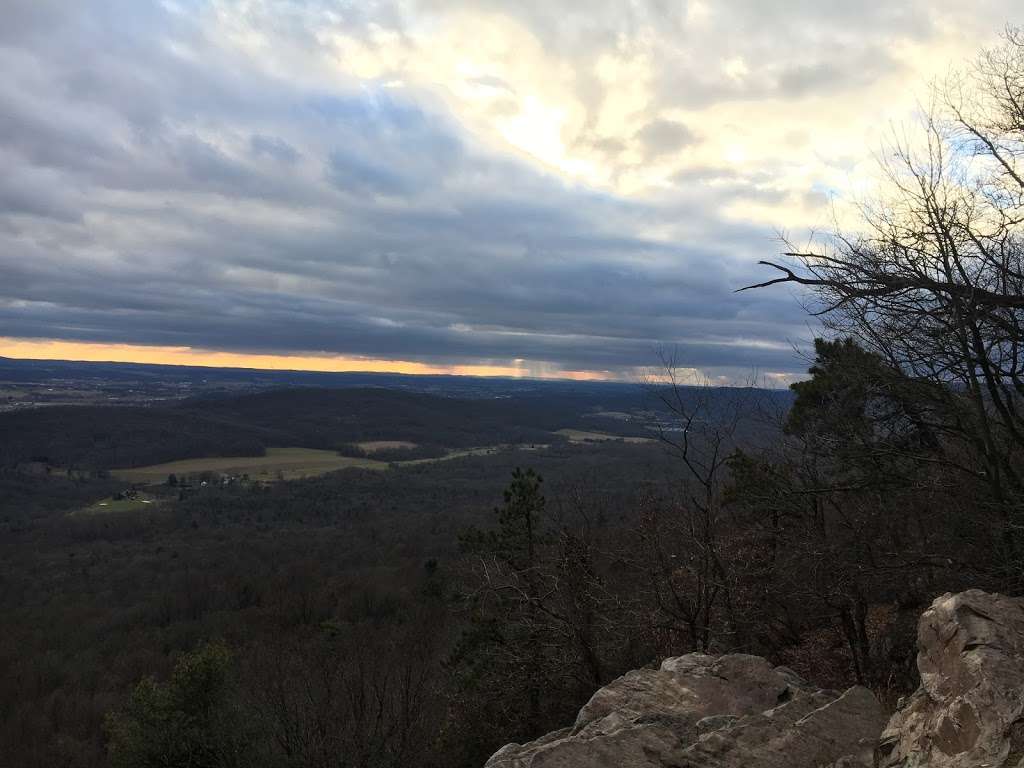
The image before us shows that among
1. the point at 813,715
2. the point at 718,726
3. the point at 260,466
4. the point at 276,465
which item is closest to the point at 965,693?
the point at 813,715

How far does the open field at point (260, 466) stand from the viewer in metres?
146

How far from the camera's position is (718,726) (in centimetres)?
744

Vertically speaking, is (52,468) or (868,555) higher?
(868,555)

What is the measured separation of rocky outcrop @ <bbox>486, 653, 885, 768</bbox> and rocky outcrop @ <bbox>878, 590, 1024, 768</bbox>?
0.75 metres

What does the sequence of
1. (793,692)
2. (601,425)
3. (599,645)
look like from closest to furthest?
1. (793,692)
2. (599,645)
3. (601,425)

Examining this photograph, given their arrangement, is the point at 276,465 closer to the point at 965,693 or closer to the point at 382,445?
the point at 382,445

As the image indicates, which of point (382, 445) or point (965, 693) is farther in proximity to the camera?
point (382, 445)

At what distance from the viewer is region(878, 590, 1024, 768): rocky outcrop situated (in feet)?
16.3

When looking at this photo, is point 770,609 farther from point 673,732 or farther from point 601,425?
point 601,425

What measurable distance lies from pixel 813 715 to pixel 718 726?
1.04m

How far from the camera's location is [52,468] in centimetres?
15875

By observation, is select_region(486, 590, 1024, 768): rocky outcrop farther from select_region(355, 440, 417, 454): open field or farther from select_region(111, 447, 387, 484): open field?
select_region(355, 440, 417, 454): open field

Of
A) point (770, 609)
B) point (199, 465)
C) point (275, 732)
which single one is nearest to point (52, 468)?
point (199, 465)

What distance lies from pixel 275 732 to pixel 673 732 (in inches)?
636
